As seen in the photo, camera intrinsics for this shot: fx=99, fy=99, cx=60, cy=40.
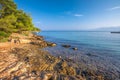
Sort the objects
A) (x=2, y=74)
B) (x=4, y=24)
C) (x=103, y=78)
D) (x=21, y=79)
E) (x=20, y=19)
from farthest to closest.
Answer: (x=20, y=19) → (x=4, y=24) → (x=103, y=78) → (x=2, y=74) → (x=21, y=79)

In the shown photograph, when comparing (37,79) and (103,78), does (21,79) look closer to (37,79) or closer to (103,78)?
(37,79)

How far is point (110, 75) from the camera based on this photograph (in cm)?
1064

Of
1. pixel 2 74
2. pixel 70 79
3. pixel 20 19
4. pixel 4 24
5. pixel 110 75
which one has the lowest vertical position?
pixel 110 75

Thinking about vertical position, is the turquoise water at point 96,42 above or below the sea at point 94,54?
below

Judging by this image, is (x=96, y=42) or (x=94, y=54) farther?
(x=96, y=42)

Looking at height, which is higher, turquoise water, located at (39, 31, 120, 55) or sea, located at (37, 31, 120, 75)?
sea, located at (37, 31, 120, 75)

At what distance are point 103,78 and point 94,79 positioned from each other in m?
1.19

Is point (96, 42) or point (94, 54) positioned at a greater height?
point (94, 54)

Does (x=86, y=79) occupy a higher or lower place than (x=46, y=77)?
lower

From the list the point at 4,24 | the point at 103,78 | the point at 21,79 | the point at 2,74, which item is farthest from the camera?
the point at 4,24

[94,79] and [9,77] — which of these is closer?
[9,77]

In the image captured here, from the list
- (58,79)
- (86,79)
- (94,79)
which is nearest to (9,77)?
(58,79)

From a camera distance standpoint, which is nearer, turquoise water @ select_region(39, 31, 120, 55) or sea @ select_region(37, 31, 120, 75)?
sea @ select_region(37, 31, 120, 75)

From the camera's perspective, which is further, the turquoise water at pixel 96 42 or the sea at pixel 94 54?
the turquoise water at pixel 96 42
